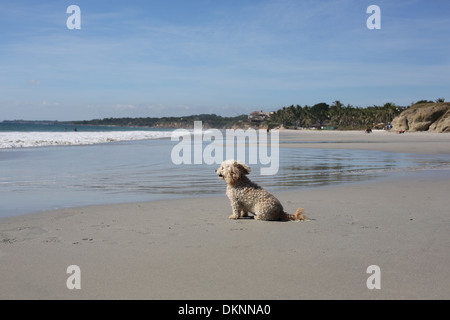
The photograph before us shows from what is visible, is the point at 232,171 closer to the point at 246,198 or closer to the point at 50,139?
the point at 246,198

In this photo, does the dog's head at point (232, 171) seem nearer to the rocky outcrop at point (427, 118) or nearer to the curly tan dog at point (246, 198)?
the curly tan dog at point (246, 198)

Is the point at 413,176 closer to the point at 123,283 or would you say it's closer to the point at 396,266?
the point at 396,266

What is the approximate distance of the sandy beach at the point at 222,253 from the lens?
379cm

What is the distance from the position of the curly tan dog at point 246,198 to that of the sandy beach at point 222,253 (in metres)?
0.30

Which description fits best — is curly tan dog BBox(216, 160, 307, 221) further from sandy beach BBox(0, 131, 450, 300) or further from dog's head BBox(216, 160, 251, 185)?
sandy beach BBox(0, 131, 450, 300)

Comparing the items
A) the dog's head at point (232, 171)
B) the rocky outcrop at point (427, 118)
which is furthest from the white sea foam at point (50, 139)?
the rocky outcrop at point (427, 118)

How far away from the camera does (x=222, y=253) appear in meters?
4.90

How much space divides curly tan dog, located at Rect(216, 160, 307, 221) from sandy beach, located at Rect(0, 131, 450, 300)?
0.30m

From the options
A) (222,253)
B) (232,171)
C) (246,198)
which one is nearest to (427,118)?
(246,198)

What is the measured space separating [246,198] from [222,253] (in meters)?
2.17

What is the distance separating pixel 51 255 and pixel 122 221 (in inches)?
74.6

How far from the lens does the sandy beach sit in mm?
3785
